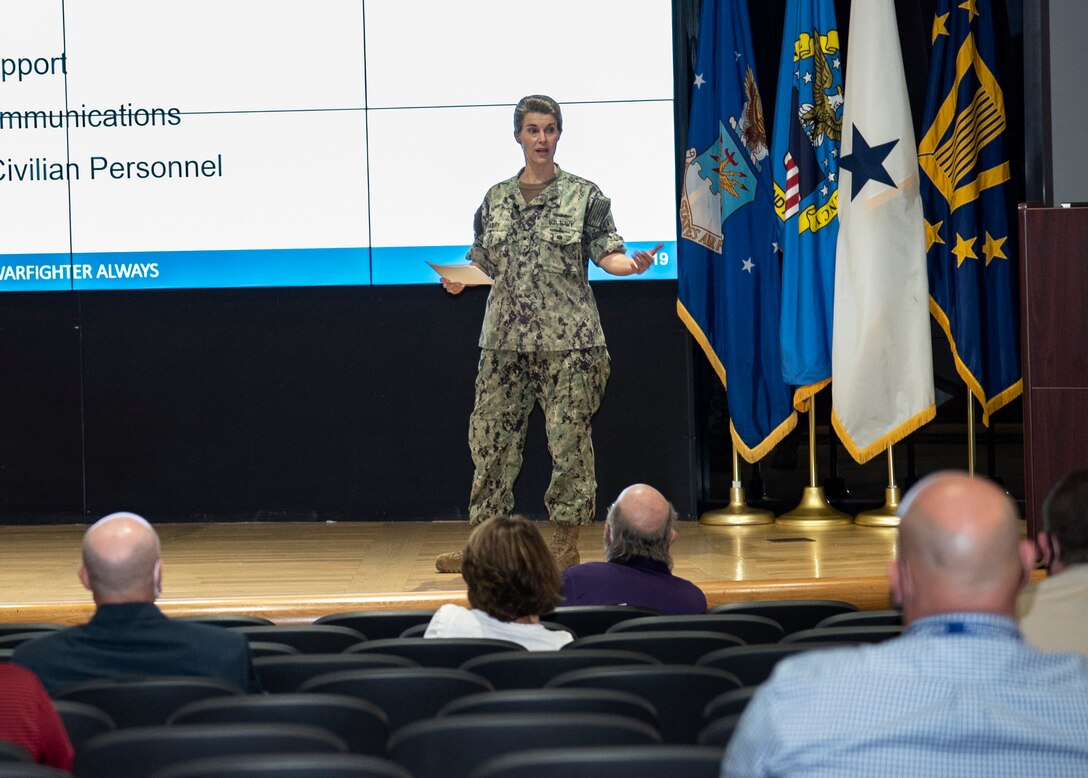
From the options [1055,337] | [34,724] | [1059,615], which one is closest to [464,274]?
[1055,337]

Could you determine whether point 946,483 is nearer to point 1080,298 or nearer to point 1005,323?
point 1080,298

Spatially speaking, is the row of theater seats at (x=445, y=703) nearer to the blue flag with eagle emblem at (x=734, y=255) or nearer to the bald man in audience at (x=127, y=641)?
the bald man in audience at (x=127, y=641)

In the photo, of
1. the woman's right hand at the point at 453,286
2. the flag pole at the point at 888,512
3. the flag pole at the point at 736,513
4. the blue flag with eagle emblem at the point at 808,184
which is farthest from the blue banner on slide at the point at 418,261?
the woman's right hand at the point at 453,286

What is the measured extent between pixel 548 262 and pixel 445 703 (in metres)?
2.88

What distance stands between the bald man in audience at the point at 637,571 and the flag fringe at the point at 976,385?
2904 millimetres

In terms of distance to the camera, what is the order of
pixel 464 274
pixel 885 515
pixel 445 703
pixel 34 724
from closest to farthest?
Result: 1. pixel 34 724
2. pixel 445 703
3. pixel 464 274
4. pixel 885 515

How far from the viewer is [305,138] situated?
20.5 feet

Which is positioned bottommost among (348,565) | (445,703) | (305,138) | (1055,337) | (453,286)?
(348,565)

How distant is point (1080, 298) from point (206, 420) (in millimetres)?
3941

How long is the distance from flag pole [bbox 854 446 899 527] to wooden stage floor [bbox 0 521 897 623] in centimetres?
11

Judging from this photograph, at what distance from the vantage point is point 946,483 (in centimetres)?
152

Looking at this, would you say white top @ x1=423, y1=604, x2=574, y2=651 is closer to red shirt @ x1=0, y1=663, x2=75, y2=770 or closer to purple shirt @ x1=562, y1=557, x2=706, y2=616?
purple shirt @ x1=562, y1=557, x2=706, y2=616

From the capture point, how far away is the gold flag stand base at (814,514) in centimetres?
607

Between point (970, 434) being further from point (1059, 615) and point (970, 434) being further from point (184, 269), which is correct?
point (1059, 615)
